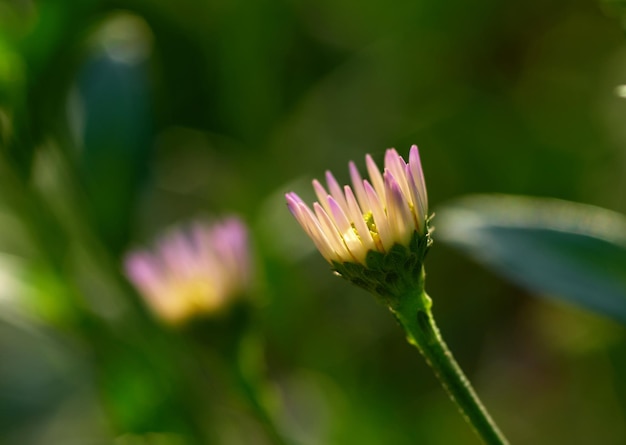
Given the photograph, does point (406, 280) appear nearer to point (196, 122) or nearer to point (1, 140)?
point (1, 140)

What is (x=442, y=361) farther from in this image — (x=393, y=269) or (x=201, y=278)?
(x=201, y=278)

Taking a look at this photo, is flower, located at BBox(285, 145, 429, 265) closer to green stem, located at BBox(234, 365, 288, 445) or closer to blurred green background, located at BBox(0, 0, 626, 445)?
green stem, located at BBox(234, 365, 288, 445)

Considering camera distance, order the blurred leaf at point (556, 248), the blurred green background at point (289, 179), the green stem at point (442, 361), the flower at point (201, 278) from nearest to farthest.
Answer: the green stem at point (442, 361)
the blurred leaf at point (556, 248)
the flower at point (201, 278)
the blurred green background at point (289, 179)

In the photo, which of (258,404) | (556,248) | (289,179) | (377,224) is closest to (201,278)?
(258,404)

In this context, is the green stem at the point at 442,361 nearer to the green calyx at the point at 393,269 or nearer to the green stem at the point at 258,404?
the green calyx at the point at 393,269

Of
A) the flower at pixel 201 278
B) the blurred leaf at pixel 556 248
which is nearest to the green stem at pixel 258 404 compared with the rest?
the flower at pixel 201 278

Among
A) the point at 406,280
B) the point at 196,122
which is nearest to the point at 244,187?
the point at 196,122

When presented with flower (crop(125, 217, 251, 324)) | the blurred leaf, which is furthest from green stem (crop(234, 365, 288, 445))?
the blurred leaf
